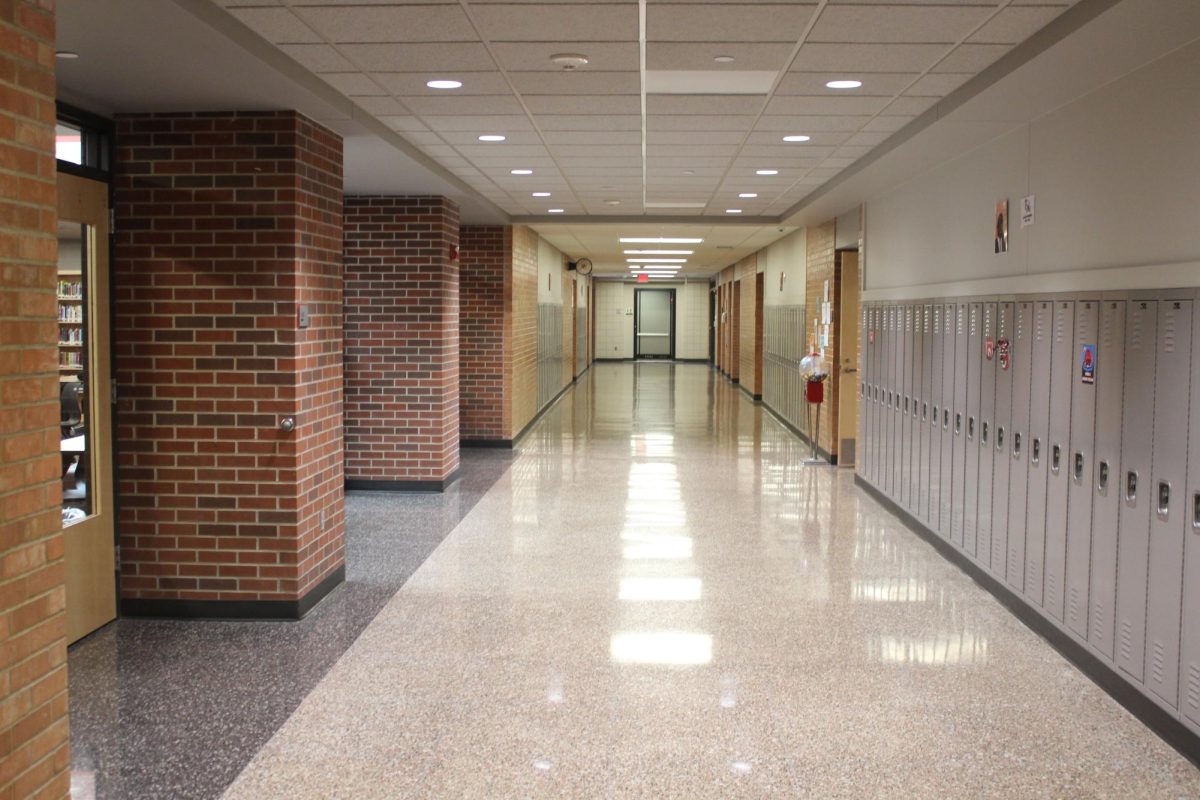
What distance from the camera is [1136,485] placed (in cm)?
408

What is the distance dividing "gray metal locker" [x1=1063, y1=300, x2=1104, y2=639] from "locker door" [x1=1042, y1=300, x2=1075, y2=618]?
36mm

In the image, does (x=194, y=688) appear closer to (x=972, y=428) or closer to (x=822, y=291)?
(x=972, y=428)

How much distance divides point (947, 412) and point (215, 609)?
456cm

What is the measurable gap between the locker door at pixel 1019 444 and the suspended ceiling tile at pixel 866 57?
1.49 metres

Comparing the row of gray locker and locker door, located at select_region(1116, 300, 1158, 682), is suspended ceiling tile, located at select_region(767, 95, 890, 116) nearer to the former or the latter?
the row of gray locker

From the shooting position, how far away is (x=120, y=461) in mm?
5312

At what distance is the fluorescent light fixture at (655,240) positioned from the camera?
14.4 meters

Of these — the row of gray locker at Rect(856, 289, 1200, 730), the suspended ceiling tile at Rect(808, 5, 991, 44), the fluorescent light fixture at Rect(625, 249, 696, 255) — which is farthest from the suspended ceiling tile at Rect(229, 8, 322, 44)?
the fluorescent light fixture at Rect(625, 249, 696, 255)

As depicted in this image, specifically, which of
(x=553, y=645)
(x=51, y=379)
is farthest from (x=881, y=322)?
(x=51, y=379)

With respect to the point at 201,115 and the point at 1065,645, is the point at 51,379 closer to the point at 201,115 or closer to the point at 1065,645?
the point at 201,115

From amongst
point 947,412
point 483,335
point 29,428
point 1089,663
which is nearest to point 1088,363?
point 1089,663

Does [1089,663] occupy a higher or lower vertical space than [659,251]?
lower

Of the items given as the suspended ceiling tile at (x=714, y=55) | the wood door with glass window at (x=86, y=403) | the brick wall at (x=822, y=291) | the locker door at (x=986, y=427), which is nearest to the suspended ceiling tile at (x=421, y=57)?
the suspended ceiling tile at (x=714, y=55)

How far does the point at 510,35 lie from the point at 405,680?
2.72m
